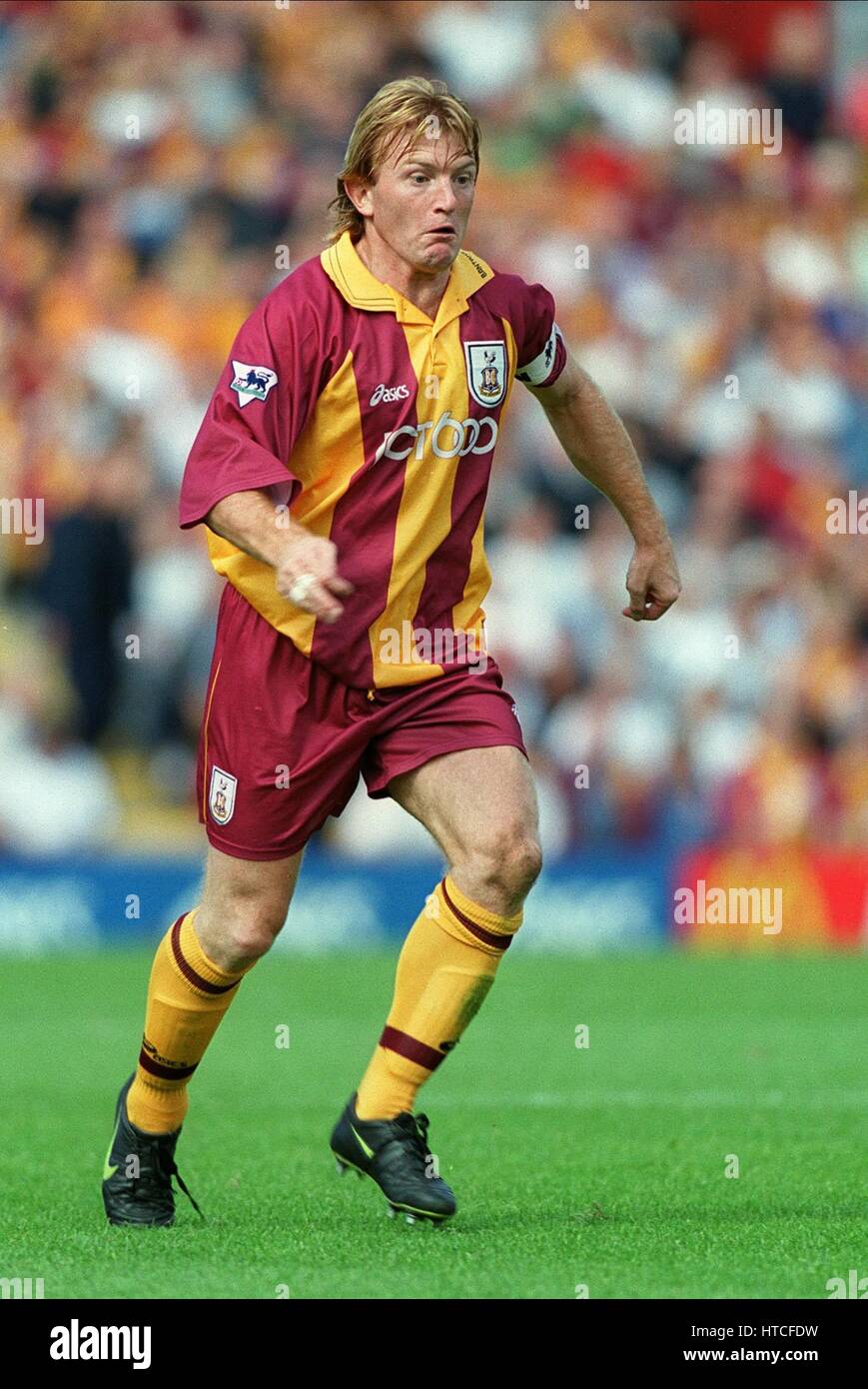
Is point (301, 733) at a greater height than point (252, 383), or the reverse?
point (252, 383)

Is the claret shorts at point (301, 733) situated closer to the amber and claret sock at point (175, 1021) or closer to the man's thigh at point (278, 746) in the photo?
the man's thigh at point (278, 746)

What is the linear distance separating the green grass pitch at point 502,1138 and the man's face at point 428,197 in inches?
85.9

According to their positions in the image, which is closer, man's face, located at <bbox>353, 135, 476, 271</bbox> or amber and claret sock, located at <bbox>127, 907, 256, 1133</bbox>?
man's face, located at <bbox>353, 135, 476, 271</bbox>

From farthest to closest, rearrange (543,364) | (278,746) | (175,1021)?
(543,364), (175,1021), (278,746)

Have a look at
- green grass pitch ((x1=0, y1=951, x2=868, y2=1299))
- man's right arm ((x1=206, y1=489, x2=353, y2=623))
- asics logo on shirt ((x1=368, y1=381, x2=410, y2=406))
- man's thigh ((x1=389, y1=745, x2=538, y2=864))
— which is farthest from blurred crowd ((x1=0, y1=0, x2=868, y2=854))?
man's right arm ((x1=206, y1=489, x2=353, y2=623))

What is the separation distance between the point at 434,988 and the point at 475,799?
1.52ft

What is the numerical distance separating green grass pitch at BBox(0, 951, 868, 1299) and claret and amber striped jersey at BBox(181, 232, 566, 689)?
130cm

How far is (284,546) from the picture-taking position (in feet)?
14.7

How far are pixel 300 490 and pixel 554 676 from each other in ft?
26.8

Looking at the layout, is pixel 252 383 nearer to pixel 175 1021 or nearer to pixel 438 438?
pixel 438 438

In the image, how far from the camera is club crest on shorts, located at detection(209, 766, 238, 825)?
5.05 m
